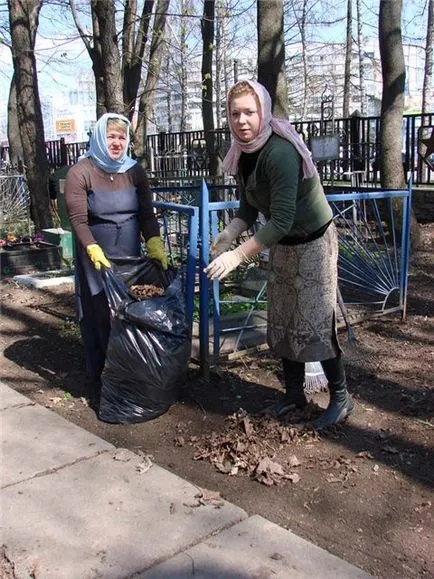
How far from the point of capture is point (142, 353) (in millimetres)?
3490

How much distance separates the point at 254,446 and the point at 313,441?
31cm

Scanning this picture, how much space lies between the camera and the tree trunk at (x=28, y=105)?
9086 millimetres

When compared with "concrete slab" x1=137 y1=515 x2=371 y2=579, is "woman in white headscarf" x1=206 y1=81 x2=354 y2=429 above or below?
above

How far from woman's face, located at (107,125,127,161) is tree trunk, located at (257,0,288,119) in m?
3.57

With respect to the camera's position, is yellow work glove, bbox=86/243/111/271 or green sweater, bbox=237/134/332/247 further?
yellow work glove, bbox=86/243/111/271

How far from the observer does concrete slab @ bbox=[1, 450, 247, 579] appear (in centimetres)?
238

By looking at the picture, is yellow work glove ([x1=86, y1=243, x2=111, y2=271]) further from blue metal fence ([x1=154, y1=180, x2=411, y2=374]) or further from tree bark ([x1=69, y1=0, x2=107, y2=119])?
tree bark ([x1=69, y1=0, x2=107, y2=119])

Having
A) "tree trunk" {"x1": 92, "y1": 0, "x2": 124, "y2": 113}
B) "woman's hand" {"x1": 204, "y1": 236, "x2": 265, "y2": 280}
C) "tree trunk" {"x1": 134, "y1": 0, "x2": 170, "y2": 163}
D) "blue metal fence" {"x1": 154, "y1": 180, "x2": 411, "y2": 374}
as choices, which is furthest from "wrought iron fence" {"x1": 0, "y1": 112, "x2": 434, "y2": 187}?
"woman's hand" {"x1": 204, "y1": 236, "x2": 265, "y2": 280}

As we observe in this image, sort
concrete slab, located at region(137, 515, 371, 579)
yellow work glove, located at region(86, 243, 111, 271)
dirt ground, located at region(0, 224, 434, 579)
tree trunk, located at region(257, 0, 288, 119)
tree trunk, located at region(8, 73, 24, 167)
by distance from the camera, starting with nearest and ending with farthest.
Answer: concrete slab, located at region(137, 515, 371, 579), dirt ground, located at region(0, 224, 434, 579), yellow work glove, located at region(86, 243, 111, 271), tree trunk, located at region(257, 0, 288, 119), tree trunk, located at region(8, 73, 24, 167)

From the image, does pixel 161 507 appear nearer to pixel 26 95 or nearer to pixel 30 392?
pixel 30 392

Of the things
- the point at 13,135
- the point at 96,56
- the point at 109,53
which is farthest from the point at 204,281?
the point at 13,135

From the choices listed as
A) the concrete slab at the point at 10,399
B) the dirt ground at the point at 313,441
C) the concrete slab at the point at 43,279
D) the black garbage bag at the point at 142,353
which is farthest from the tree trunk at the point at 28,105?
the black garbage bag at the point at 142,353

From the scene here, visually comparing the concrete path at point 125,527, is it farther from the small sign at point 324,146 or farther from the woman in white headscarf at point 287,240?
the small sign at point 324,146

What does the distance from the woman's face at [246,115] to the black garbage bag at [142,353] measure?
105cm
